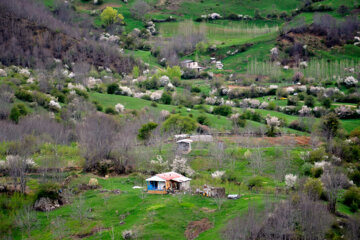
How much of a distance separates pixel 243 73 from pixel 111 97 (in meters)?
45.0

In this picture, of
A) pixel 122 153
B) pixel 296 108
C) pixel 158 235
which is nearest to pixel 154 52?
pixel 296 108

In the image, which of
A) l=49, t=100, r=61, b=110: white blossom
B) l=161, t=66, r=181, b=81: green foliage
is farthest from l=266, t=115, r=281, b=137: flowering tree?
l=161, t=66, r=181, b=81: green foliage

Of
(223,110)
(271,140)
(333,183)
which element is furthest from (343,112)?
(333,183)

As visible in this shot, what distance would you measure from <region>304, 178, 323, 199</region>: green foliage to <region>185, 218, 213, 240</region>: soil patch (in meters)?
10.4

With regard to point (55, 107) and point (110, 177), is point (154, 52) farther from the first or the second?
point (110, 177)

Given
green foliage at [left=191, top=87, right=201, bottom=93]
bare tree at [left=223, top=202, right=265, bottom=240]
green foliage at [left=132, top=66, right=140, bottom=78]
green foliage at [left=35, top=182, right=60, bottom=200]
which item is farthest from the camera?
green foliage at [left=132, top=66, right=140, bottom=78]

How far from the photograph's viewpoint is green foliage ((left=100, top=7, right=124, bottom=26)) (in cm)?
18238

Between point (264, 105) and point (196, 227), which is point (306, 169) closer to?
point (196, 227)

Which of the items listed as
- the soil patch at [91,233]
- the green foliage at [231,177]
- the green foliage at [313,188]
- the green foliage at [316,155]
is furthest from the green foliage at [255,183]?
the soil patch at [91,233]

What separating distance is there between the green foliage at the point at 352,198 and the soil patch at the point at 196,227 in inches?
586

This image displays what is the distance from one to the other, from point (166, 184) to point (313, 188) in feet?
49.6

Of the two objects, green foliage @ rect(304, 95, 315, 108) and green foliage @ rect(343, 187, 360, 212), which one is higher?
green foliage @ rect(343, 187, 360, 212)

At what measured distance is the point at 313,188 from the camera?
47938 millimetres

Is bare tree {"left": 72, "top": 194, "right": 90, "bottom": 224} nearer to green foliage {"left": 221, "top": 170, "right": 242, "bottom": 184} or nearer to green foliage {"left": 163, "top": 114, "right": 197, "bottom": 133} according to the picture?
green foliage {"left": 221, "top": 170, "right": 242, "bottom": 184}
